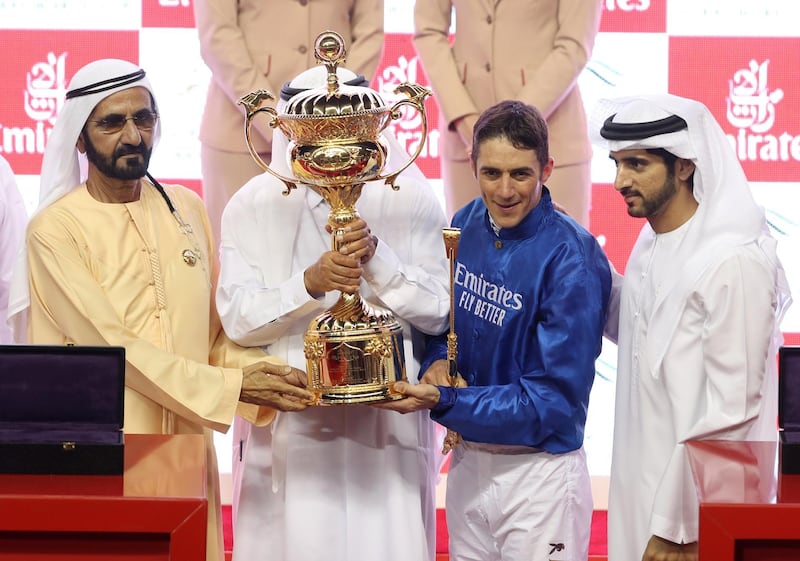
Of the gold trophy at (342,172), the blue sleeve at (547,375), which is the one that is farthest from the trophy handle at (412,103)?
the blue sleeve at (547,375)

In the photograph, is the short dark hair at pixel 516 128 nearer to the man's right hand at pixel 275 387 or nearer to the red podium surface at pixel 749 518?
the man's right hand at pixel 275 387

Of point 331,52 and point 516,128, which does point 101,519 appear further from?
point 516,128

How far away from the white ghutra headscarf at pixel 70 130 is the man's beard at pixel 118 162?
0.05 metres

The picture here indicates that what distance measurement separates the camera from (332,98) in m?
3.13

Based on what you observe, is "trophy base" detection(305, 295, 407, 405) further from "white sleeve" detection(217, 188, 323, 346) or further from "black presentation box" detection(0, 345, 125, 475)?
"black presentation box" detection(0, 345, 125, 475)

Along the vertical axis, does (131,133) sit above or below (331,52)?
below

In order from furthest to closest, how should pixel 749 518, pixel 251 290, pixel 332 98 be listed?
pixel 251 290, pixel 332 98, pixel 749 518

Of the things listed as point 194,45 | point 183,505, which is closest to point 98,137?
point 183,505

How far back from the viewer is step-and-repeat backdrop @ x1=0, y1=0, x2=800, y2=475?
587cm

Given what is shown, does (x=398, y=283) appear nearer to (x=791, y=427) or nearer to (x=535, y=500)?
(x=535, y=500)

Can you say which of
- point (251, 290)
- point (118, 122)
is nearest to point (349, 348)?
point (251, 290)

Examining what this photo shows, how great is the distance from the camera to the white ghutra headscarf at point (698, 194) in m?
3.29

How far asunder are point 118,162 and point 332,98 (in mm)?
715

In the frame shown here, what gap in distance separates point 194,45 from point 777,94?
248 centimetres
